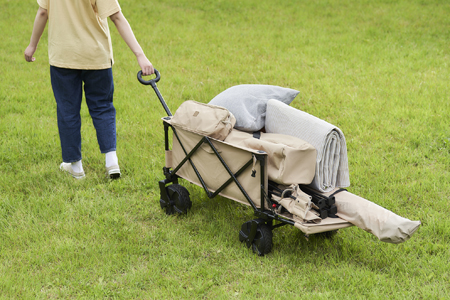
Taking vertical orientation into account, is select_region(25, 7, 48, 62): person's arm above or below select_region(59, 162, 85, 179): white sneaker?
above

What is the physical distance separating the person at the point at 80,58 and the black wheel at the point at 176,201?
2.80 feet

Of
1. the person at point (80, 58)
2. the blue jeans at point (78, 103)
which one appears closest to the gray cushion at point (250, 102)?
the person at point (80, 58)

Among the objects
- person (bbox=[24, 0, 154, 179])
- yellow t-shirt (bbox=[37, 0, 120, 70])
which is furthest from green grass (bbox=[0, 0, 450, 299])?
yellow t-shirt (bbox=[37, 0, 120, 70])

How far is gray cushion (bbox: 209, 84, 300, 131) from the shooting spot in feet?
12.0

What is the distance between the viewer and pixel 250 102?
148 inches

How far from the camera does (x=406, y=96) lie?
20.4ft

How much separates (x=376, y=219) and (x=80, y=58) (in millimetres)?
2862

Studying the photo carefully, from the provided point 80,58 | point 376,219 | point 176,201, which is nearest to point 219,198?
point 176,201

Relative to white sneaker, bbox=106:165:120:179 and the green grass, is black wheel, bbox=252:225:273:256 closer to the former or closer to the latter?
Answer: the green grass

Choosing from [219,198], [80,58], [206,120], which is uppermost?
[80,58]

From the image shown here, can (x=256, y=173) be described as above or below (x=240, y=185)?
above

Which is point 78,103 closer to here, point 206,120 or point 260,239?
point 206,120

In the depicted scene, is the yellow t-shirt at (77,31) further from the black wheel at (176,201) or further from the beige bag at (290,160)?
the beige bag at (290,160)

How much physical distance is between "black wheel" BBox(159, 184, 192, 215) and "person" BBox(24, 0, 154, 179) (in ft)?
2.80
